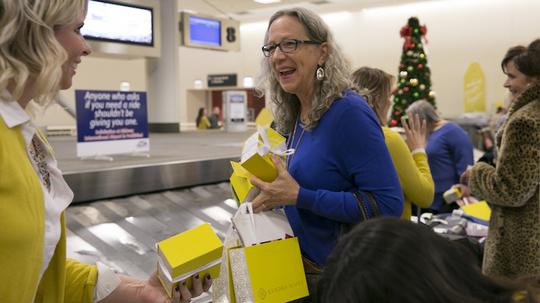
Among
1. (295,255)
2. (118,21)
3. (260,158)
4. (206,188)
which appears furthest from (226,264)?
(118,21)

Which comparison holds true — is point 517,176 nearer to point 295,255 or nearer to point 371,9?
point 295,255

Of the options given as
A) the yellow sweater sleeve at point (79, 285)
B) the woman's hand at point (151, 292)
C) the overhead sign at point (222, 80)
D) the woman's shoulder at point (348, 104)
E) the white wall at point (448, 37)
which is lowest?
the woman's hand at point (151, 292)

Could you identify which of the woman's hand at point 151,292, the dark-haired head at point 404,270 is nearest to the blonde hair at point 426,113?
the woman's hand at point 151,292

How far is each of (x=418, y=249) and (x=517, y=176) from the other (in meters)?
1.66

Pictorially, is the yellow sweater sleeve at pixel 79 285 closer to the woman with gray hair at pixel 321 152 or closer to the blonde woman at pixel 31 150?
the blonde woman at pixel 31 150

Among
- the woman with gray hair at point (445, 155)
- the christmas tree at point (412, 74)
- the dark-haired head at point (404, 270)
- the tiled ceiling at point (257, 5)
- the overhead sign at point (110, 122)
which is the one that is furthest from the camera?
the tiled ceiling at point (257, 5)

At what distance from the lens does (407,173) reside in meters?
2.43

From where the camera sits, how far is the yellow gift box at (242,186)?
1.80 meters

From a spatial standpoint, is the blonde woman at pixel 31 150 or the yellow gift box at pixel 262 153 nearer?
the blonde woman at pixel 31 150

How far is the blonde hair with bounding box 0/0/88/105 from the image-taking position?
1.06 metres

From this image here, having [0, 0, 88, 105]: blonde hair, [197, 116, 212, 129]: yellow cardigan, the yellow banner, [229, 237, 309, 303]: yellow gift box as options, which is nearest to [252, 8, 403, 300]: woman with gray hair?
[229, 237, 309, 303]: yellow gift box

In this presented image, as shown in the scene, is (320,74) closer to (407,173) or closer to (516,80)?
(407,173)

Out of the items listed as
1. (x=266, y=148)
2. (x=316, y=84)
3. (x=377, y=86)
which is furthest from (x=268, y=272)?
(x=377, y=86)

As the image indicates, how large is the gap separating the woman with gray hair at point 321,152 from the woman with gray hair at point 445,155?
9.07 ft
